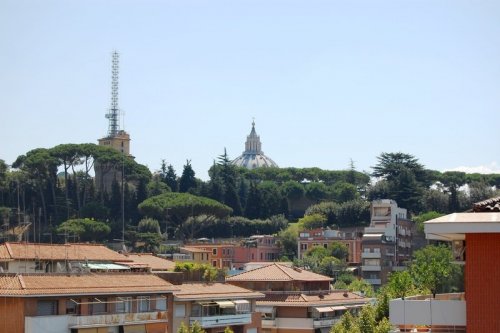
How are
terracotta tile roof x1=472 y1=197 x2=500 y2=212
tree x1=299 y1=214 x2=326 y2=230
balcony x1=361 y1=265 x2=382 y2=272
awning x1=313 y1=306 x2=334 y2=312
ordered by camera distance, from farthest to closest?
tree x1=299 y1=214 x2=326 y2=230, balcony x1=361 y1=265 x2=382 y2=272, awning x1=313 y1=306 x2=334 y2=312, terracotta tile roof x1=472 y1=197 x2=500 y2=212

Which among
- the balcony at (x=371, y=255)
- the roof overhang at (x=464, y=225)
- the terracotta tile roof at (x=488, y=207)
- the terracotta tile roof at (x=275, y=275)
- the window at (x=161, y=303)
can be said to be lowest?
the window at (x=161, y=303)

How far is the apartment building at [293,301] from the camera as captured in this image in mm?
48969

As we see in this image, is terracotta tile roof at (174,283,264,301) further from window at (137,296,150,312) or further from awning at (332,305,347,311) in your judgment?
awning at (332,305,347,311)

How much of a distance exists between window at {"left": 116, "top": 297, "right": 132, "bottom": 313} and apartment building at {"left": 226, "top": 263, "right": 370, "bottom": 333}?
41.1ft

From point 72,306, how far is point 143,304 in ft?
14.1

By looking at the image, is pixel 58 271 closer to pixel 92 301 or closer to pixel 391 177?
pixel 92 301

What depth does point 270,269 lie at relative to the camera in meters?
53.0

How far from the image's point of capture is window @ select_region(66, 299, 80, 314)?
34219 mm

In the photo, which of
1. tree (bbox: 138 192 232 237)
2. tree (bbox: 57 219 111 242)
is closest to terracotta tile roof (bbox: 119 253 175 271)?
tree (bbox: 57 219 111 242)

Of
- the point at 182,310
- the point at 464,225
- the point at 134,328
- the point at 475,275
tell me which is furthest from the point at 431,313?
the point at 182,310

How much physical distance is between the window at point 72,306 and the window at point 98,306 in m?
0.74

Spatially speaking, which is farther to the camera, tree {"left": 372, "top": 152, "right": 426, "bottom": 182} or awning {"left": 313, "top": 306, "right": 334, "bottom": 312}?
tree {"left": 372, "top": 152, "right": 426, "bottom": 182}

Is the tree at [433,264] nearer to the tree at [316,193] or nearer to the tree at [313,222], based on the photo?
the tree at [313,222]

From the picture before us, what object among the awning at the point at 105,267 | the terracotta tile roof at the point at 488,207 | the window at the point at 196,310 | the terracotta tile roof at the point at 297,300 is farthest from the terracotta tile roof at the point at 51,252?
the terracotta tile roof at the point at 488,207
